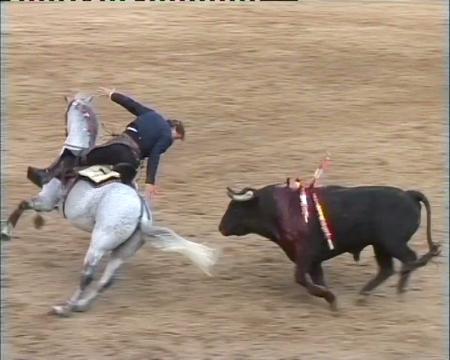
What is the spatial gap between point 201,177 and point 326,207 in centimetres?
246

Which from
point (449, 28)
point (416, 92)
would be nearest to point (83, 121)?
point (416, 92)

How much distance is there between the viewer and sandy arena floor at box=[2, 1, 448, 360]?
→ 7.21 meters

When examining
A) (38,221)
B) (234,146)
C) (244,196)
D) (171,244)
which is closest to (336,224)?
(244,196)

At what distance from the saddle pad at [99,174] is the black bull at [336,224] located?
2.71 feet

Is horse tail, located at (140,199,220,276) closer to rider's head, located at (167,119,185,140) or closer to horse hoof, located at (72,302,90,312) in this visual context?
horse hoof, located at (72,302,90,312)

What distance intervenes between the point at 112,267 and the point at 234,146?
3.43 m

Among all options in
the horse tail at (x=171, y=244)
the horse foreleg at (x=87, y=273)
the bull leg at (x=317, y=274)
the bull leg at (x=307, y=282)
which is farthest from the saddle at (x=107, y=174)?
the bull leg at (x=317, y=274)

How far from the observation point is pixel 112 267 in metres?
7.39

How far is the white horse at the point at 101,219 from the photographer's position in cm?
727

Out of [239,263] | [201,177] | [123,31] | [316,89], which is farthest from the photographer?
[123,31]

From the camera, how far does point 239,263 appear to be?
324 inches

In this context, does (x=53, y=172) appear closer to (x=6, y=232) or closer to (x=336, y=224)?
(x=6, y=232)

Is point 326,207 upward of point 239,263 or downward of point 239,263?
upward

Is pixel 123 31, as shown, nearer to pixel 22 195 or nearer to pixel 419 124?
pixel 419 124
